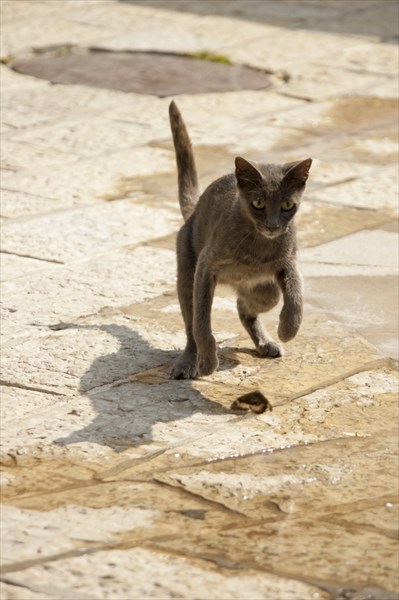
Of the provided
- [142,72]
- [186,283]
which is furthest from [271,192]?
[142,72]

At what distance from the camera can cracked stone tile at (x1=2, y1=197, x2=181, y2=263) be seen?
6238 millimetres

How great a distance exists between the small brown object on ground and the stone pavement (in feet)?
0.12

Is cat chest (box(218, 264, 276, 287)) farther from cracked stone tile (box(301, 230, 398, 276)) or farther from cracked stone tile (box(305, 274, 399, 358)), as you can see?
cracked stone tile (box(301, 230, 398, 276))

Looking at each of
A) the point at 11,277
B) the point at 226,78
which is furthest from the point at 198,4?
the point at 11,277

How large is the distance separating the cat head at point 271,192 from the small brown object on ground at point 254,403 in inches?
22.7

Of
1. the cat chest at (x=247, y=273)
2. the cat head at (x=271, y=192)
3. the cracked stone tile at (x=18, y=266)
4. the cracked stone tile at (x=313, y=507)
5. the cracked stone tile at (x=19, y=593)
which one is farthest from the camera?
the cracked stone tile at (x=18, y=266)

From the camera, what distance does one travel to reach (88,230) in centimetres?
→ 652

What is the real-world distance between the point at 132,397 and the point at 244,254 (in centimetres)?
67

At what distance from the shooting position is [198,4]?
11.8 metres

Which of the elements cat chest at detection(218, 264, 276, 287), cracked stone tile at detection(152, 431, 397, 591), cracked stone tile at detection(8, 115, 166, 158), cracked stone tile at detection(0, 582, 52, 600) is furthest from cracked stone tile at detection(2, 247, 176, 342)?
cracked stone tile at detection(0, 582, 52, 600)

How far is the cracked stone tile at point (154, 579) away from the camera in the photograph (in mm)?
3256

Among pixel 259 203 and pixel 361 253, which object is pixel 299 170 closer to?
pixel 259 203

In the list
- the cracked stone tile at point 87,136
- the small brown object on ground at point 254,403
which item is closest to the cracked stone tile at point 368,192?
the cracked stone tile at point 87,136

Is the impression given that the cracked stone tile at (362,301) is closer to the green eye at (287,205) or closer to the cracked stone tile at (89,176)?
the green eye at (287,205)
